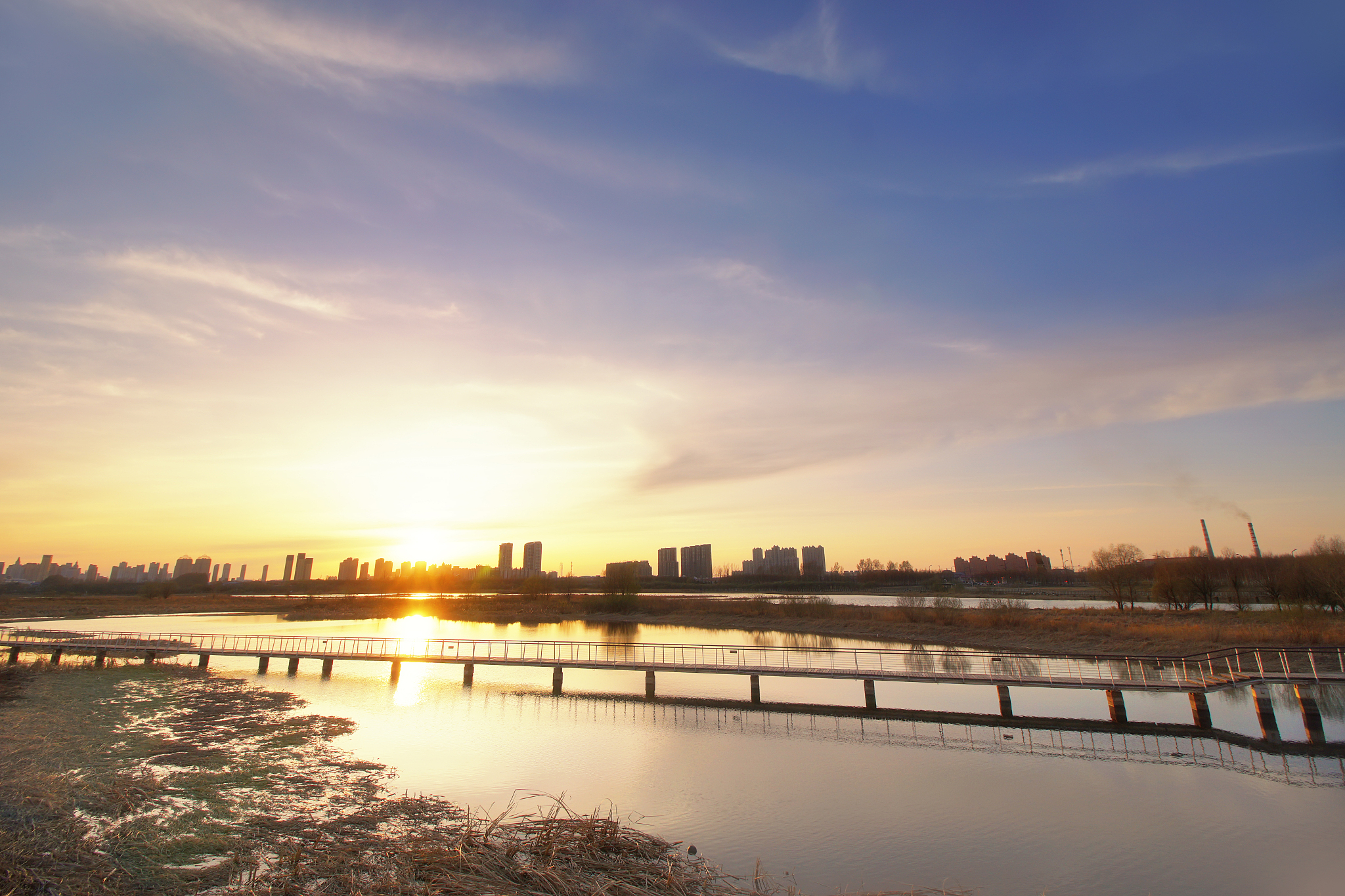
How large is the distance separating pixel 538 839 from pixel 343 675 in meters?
36.3

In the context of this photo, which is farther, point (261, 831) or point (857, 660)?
point (857, 660)

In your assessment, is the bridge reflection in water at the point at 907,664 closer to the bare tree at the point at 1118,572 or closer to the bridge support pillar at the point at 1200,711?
the bridge support pillar at the point at 1200,711

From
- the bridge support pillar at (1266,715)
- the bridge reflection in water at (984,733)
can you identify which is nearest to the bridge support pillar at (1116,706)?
the bridge reflection in water at (984,733)

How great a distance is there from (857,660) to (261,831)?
3052cm

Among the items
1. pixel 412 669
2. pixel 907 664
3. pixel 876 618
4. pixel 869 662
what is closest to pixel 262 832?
pixel 412 669

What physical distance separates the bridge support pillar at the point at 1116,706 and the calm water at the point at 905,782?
6.02 feet

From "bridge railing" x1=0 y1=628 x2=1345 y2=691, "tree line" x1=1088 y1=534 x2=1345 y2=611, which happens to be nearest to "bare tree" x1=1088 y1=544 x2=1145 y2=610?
"tree line" x1=1088 y1=534 x2=1345 y2=611

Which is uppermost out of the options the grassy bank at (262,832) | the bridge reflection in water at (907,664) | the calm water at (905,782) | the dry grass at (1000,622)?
the dry grass at (1000,622)

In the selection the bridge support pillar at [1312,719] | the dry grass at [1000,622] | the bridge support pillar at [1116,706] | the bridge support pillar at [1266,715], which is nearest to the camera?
the bridge support pillar at [1312,719]

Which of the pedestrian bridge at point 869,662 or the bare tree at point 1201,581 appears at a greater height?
the bare tree at point 1201,581

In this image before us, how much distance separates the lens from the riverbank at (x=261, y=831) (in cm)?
1262

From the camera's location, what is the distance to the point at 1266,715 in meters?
26.1

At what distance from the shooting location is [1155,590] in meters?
73.5

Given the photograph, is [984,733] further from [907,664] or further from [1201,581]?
[1201,581]
